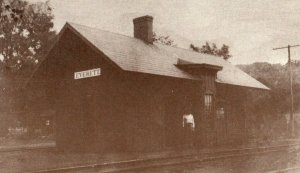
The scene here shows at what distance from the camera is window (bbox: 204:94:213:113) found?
63.9ft

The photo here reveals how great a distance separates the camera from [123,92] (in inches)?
653

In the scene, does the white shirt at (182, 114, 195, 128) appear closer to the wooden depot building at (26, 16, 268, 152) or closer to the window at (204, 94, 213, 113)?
the wooden depot building at (26, 16, 268, 152)

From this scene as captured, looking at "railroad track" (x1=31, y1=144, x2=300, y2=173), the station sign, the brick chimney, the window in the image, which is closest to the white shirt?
the window

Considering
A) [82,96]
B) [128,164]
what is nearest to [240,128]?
[82,96]

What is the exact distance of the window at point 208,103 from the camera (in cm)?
1946

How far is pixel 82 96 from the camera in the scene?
1800 centimetres

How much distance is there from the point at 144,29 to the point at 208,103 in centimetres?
577

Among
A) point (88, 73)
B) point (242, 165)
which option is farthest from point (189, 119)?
point (242, 165)

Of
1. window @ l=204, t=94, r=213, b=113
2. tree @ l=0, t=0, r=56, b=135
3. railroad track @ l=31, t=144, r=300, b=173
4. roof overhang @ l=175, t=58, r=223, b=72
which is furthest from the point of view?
tree @ l=0, t=0, r=56, b=135

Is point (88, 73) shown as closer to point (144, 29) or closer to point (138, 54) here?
point (138, 54)

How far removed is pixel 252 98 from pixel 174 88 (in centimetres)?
1814

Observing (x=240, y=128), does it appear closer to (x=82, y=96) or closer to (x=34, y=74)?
(x=82, y=96)

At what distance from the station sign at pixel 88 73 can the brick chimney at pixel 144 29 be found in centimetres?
544

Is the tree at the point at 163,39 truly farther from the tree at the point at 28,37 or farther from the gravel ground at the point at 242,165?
the gravel ground at the point at 242,165
